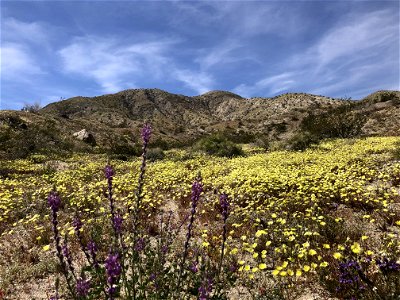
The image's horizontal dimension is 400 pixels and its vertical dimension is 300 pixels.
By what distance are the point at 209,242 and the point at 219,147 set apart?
18385 mm

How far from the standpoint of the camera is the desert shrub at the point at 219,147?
79.0ft

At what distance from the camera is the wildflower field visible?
12.5 feet

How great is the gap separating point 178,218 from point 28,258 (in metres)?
4.20

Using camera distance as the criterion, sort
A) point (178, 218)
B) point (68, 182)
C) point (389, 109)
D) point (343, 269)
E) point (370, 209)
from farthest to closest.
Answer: point (389, 109) < point (68, 182) < point (178, 218) < point (370, 209) < point (343, 269)

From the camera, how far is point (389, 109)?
132 feet

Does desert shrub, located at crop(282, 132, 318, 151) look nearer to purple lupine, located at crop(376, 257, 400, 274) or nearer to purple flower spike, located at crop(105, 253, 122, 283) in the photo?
purple lupine, located at crop(376, 257, 400, 274)

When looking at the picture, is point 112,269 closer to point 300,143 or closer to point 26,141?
point 300,143

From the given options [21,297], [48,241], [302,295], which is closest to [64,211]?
[48,241]

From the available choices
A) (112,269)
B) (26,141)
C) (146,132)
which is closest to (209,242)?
(146,132)

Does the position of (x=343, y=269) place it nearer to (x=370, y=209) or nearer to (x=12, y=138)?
(x=370, y=209)

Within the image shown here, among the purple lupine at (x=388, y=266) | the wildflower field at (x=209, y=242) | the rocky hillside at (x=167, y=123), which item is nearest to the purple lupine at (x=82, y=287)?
the wildflower field at (x=209, y=242)

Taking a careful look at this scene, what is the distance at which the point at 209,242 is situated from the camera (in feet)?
24.5

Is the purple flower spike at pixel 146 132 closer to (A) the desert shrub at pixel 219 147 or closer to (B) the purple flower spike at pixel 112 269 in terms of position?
(B) the purple flower spike at pixel 112 269

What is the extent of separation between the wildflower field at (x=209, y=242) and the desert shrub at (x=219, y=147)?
10065 mm
